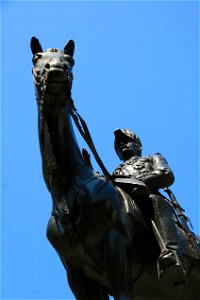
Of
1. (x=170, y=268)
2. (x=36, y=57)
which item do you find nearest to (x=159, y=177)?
(x=170, y=268)

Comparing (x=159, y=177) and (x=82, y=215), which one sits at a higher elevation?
(x=159, y=177)

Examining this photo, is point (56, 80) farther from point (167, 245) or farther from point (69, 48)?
point (167, 245)

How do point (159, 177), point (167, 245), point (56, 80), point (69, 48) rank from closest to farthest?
point (56, 80) < point (167, 245) < point (69, 48) < point (159, 177)

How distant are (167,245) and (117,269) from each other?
66 centimetres

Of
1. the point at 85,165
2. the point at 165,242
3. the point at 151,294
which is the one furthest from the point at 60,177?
the point at 151,294

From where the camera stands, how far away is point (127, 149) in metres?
7.41

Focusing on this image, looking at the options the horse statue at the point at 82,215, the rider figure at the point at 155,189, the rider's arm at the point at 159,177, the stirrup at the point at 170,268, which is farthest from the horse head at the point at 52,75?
the stirrup at the point at 170,268

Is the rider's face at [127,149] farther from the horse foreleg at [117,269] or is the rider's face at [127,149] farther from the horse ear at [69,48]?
the horse foreleg at [117,269]

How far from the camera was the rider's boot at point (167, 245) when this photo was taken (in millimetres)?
5641

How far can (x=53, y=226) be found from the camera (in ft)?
19.2

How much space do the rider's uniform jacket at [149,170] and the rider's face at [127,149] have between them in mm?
113

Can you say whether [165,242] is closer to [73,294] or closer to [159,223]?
[159,223]

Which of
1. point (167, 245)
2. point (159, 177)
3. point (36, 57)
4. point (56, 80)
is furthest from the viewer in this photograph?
point (159, 177)

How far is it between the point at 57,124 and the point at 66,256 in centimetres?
122
